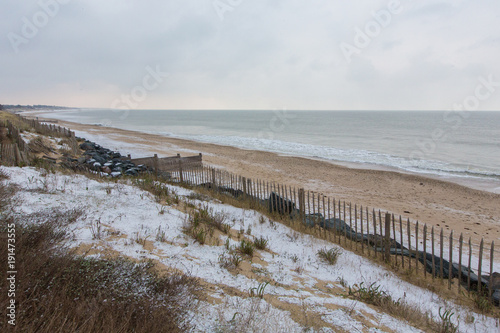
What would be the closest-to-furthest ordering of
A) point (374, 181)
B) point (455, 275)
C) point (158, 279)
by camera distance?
point (158, 279) → point (455, 275) → point (374, 181)

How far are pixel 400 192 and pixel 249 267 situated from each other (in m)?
13.5

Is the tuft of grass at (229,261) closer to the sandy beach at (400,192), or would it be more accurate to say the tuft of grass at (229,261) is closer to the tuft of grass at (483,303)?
the tuft of grass at (483,303)

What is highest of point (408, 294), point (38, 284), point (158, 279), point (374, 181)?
point (38, 284)

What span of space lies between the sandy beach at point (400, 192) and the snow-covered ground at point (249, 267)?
669 cm

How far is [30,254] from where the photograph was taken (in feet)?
8.45

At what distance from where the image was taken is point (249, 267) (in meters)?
4.30

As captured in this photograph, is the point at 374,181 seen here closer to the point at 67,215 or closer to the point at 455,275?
the point at 455,275

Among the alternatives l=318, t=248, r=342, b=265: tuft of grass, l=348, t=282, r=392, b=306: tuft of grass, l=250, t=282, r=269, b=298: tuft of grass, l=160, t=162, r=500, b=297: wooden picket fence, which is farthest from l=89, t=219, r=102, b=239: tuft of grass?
l=160, t=162, r=500, b=297: wooden picket fence

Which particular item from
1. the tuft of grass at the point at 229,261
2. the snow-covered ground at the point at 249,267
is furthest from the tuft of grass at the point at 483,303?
the tuft of grass at the point at 229,261

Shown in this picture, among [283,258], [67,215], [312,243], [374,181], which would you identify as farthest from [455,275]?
[374,181]

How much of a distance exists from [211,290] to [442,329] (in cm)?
291

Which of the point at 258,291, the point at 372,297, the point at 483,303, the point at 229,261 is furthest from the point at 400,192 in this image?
the point at 258,291

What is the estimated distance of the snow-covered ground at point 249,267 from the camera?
306 cm

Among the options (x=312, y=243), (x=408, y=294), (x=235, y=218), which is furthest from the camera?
(x=235, y=218)
